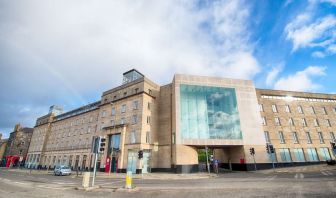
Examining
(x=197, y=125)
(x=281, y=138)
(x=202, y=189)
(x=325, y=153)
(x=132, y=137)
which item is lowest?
(x=202, y=189)

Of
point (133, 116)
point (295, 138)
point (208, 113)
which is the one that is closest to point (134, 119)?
point (133, 116)

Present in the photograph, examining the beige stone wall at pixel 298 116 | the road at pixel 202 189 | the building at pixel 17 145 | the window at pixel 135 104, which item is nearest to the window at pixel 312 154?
the beige stone wall at pixel 298 116

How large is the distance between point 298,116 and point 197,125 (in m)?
25.1

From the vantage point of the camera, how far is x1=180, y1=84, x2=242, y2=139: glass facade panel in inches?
1278

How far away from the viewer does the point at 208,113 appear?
3359cm

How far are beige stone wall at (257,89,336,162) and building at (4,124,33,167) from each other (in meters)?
85.1

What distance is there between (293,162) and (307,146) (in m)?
5.31

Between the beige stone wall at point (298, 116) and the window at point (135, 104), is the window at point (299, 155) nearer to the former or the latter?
the beige stone wall at point (298, 116)

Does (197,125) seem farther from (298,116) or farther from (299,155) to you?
(298,116)

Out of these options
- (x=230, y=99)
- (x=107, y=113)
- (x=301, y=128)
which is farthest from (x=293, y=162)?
(x=107, y=113)

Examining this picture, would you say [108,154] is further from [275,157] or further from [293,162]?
[293,162]

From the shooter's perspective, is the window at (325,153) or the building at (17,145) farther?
the building at (17,145)

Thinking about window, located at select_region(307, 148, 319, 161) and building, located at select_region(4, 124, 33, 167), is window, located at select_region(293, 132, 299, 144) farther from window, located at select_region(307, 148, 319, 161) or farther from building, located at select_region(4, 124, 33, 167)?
building, located at select_region(4, 124, 33, 167)

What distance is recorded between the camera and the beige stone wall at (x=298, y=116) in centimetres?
3872
